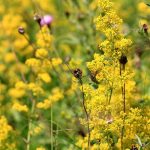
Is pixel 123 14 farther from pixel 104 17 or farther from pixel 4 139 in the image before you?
pixel 104 17

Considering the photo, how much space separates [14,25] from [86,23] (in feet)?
2.35

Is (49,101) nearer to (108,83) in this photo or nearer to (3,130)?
(3,130)

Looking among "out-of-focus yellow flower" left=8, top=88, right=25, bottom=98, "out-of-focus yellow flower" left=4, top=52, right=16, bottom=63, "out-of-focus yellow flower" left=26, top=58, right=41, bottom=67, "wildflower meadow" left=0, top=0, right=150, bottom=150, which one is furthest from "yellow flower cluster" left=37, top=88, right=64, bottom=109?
"out-of-focus yellow flower" left=4, top=52, right=16, bottom=63

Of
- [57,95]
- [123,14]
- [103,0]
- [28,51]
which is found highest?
[123,14]

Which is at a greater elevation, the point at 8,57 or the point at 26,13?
the point at 26,13

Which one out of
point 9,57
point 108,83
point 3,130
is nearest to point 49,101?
point 3,130

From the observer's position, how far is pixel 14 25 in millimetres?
5516

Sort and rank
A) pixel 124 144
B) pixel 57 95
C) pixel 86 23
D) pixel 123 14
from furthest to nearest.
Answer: pixel 123 14
pixel 86 23
pixel 57 95
pixel 124 144

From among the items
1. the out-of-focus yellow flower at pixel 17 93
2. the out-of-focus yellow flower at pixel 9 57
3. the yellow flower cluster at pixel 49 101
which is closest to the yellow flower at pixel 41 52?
the yellow flower cluster at pixel 49 101

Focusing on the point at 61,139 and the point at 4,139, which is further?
the point at 61,139

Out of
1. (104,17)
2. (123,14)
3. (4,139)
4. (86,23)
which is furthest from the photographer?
(123,14)

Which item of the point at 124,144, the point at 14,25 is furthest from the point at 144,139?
the point at 14,25

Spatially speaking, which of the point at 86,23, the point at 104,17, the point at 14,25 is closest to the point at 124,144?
the point at 104,17

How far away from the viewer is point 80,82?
2.72 m
